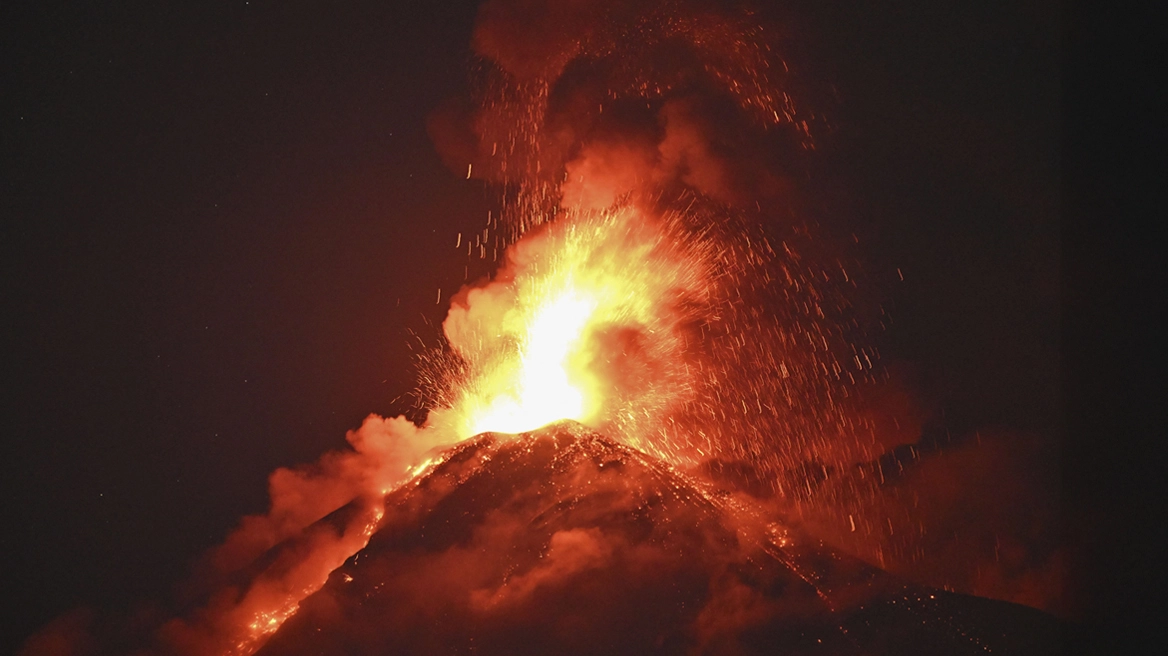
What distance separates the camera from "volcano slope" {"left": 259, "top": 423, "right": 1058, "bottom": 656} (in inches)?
199

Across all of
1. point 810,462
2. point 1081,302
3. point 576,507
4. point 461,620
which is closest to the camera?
point 1081,302

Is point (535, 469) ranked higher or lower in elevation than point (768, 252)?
lower

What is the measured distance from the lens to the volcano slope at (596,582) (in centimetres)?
504

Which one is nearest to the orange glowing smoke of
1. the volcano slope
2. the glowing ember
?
the glowing ember

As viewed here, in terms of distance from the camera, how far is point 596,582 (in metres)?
5.35

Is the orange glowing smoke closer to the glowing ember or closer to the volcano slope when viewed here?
the glowing ember

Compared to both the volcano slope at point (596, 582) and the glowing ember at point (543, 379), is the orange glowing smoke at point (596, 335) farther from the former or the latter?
the volcano slope at point (596, 582)

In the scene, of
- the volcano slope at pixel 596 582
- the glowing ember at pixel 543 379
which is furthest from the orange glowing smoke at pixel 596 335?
the volcano slope at pixel 596 582

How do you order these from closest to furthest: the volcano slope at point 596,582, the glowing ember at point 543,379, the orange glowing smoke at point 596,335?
1. the volcano slope at point 596,582
2. the orange glowing smoke at point 596,335
3. the glowing ember at point 543,379

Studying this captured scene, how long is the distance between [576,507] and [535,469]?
0.51 meters

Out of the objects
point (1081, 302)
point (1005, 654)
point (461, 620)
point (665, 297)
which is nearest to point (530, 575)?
point (461, 620)

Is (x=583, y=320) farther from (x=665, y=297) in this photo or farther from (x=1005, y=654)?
(x=1005, y=654)

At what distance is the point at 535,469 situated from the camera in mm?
6422

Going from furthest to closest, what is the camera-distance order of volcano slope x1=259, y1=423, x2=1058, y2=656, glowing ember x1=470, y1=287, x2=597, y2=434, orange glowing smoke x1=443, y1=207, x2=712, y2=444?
glowing ember x1=470, y1=287, x2=597, y2=434 < orange glowing smoke x1=443, y1=207, x2=712, y2=444 < volcano slope x1=259, y1=423, x2=1058, y2=656
